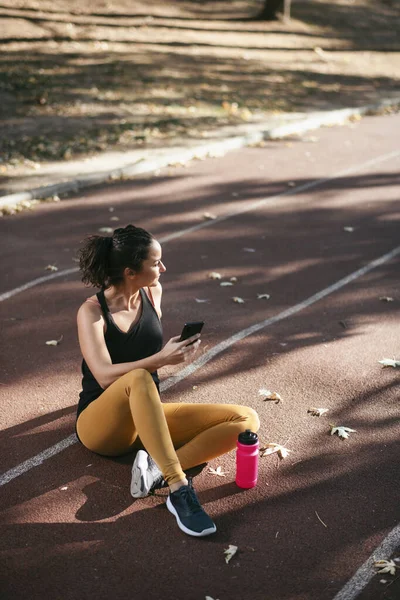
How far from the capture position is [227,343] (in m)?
6.99

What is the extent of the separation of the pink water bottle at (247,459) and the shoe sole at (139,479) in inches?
23.4

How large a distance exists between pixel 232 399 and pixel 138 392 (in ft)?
5.39

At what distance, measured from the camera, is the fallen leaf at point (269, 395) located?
6.00 metres

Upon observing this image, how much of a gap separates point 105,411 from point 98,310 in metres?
0.64

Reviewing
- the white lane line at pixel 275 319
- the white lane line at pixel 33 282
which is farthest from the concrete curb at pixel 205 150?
the white lane line at pixel 275 319

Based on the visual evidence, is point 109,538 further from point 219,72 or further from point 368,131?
point 219,72

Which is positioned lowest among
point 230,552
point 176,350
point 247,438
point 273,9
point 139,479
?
point 230,552

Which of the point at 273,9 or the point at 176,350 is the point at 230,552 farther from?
the point at 273,9

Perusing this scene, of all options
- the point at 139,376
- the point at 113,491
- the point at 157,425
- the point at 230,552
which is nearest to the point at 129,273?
the point at 139,376

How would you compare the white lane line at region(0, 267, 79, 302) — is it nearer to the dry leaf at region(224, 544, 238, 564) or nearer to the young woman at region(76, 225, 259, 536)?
the young woman at region(76, 225, 259, 536)

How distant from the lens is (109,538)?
4375 millimetres

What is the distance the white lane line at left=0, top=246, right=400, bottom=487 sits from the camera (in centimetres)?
509

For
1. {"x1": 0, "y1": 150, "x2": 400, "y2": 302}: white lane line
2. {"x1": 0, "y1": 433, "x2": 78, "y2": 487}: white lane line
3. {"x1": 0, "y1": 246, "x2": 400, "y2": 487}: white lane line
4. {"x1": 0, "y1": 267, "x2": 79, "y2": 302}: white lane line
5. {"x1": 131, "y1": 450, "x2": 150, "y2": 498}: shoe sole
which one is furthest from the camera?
{"x1": 0, "y1": 150, "x2": 400, "y2": 302}: white lane line

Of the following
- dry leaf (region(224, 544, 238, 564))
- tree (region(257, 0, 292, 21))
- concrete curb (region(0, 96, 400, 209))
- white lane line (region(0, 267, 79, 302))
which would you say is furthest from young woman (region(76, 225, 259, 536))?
tree (region(257, 0, 292, 21))
